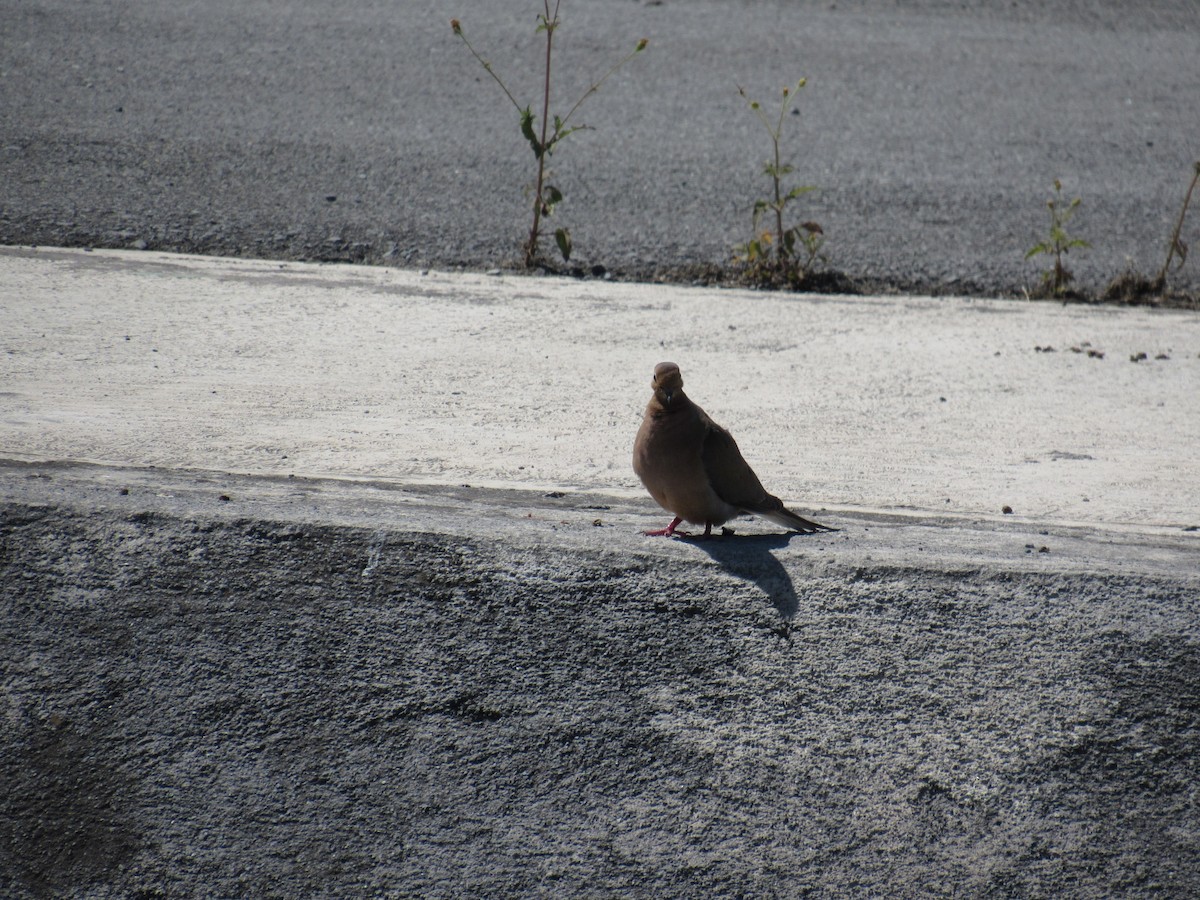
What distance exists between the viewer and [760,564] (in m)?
2.78

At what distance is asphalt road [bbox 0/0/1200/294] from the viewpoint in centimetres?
541

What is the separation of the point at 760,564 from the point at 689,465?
0.30 metres

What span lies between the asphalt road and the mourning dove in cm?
242

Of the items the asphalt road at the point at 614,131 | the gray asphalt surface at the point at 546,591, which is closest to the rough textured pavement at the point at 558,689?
the gray asphalt surface at the point at 546,591

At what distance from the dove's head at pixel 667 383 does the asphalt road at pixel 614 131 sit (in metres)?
2.41

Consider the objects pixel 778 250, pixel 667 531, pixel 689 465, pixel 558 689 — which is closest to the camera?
pixel 558 689

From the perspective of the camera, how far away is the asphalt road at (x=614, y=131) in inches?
213

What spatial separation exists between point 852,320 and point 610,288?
1021 mm

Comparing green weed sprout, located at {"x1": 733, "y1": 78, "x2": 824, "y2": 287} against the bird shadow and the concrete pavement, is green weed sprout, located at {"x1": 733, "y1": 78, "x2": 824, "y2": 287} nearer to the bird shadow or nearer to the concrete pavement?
the concrete pavement

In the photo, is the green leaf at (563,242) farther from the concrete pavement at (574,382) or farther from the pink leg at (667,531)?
the pink leg at (667,531)

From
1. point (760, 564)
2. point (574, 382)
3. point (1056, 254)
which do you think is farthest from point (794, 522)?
point (1056, 254)

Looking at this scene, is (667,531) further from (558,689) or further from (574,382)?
(574,382)

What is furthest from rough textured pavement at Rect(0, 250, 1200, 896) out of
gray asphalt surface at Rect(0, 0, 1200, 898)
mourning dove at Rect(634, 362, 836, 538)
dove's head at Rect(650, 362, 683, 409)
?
dove's head at Rect(650, 362, 683, 409)

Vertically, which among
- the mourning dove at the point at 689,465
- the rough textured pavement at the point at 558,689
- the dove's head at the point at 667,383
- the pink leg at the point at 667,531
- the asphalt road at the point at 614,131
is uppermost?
the asphalt road at the point at 614,131
